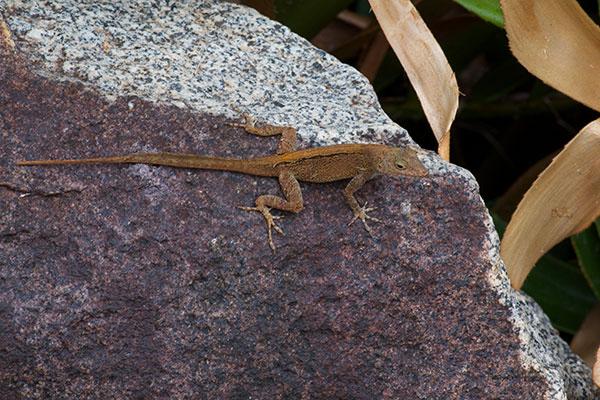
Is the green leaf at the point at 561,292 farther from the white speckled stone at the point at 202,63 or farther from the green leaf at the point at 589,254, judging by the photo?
the white speckled stone at the point at 202,63

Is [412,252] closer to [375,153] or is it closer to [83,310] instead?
[375,153]

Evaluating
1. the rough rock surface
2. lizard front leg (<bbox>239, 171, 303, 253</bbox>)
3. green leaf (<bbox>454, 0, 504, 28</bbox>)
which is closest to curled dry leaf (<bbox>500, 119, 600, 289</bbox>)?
the rough rock surface

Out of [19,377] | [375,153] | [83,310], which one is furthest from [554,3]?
[19,377]

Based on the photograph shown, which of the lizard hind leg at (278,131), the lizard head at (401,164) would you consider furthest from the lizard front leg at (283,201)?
the lizard head at (401,164)

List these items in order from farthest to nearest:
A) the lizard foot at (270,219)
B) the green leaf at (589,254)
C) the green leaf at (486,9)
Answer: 1. the green leaf at (589,254)
2. the green leaf at (486,9)
3. the lizard foot at (270,219)

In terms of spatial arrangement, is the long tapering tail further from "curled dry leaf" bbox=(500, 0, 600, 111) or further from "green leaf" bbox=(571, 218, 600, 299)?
"green leaf" bbox=(571, 218, 600, 299)

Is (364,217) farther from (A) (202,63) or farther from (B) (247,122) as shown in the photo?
(A) (202,63)

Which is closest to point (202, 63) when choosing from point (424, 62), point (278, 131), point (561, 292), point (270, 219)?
point (278, 131)
